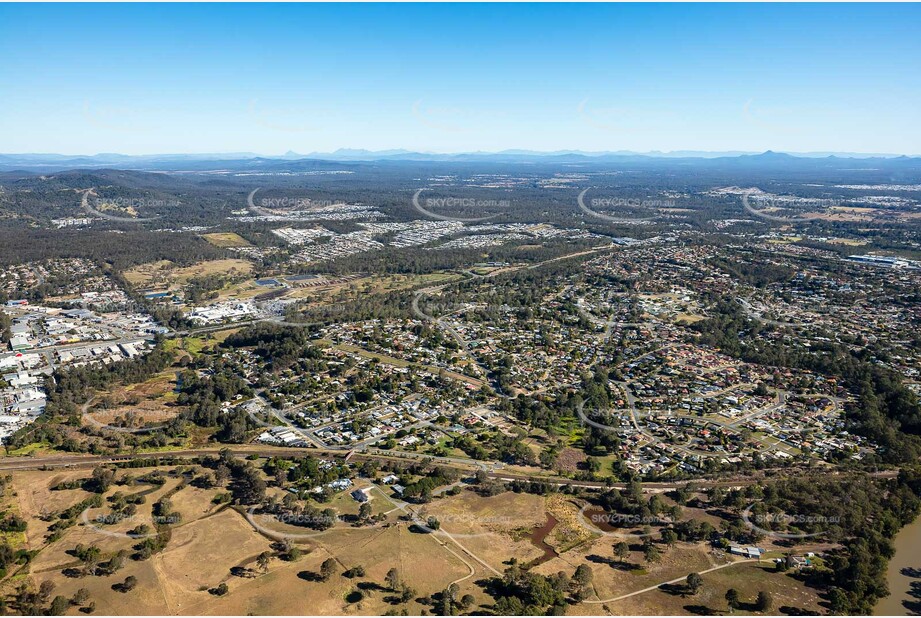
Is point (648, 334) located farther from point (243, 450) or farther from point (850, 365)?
point (243, 450)

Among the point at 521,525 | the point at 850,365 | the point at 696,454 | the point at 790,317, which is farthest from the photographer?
the point at 790,317

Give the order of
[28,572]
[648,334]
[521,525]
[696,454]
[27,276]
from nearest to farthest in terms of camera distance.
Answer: [28,572]
[521,525]
[696,454]
[648,334]
[27,276]

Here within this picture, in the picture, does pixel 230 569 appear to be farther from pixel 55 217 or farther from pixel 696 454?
pixel 55 217

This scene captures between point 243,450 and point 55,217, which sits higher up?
point 55,217

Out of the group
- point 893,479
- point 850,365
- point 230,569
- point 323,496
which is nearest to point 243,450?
point 323,496

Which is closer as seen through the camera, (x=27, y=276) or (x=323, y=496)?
(x=323, y=496)

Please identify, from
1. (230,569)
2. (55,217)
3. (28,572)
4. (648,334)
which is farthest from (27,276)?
(648,334)
